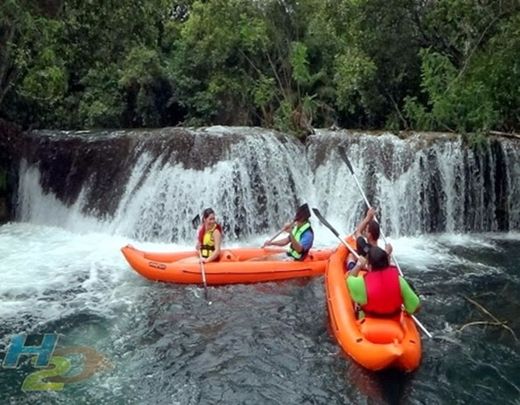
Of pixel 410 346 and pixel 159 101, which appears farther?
pixel 159 101

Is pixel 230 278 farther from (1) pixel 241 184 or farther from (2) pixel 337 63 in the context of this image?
(2) pixel 337 63

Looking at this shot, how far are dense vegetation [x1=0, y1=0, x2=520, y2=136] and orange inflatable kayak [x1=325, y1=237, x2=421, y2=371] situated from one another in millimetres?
5504

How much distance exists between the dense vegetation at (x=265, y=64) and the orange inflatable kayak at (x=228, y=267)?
3156 mm

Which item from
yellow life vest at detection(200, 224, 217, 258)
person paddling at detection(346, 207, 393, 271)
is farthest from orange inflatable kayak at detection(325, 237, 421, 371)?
yellow life vest at detection(200, 224, 217, 258)

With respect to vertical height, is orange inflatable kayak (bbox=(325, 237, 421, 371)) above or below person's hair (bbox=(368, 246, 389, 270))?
below

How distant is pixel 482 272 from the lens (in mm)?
8234

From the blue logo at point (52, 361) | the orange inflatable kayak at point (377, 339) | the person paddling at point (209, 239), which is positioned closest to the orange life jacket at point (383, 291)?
the orange inflatable kayak at point (377, 339)

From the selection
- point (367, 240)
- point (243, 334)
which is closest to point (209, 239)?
point (243, 334)

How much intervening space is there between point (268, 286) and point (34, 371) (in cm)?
287

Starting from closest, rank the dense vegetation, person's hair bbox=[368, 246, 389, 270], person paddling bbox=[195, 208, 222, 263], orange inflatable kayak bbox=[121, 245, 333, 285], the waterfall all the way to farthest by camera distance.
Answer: person's hair bbox=[368, 246, 389, 270]
orange inflatable kayak bbox=[121, 245, 333, 285]
person paddling bbox=[195, 208, 222, 263]
the dense vegetation
the waterfall

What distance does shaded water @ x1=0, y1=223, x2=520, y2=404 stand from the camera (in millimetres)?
5219

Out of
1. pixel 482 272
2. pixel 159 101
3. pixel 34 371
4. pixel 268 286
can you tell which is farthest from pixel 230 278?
pixel 159 101

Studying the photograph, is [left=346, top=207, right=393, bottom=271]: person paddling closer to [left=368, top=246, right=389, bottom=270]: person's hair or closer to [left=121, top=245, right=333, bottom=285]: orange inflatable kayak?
[left=368, top=246, right=389, bottom=270]: person's hair

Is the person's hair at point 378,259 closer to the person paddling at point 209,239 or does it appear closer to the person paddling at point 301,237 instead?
the person paddling at point 301,237
